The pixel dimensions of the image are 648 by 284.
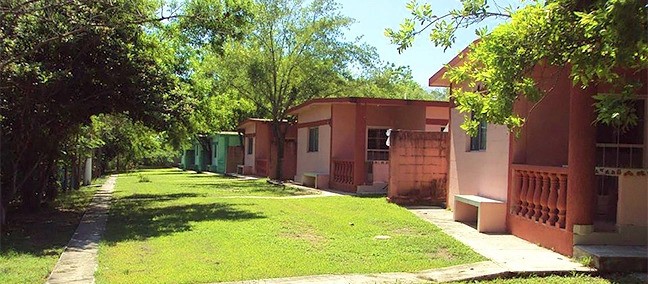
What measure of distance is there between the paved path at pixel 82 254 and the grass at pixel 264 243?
0.16 meters

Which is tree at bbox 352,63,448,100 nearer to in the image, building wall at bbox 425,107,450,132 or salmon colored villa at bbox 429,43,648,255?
building wall at bbox 425,107,450,132

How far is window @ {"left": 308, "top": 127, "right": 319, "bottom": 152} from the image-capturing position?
20781mm

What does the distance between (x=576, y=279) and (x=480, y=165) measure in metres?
4.92

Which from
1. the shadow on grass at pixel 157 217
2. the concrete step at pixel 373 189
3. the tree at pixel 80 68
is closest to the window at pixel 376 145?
the concrete step at pixel 373 189

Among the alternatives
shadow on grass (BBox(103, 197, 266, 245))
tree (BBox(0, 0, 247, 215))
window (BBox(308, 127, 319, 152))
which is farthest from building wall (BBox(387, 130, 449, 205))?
window (BBox(308, 127, 319, 152))

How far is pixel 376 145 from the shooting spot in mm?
18312

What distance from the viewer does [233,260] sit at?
22.4 feet

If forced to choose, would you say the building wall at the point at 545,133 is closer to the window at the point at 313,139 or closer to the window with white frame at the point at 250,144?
the window at the point at 313,139

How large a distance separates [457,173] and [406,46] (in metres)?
6.75

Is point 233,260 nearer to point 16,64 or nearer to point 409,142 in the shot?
point 16,64

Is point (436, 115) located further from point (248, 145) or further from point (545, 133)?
point (248, 145)

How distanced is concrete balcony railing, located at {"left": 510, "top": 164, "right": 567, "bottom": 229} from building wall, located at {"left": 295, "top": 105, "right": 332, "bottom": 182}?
34.7 ft

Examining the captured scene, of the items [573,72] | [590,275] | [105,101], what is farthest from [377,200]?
[573,72]

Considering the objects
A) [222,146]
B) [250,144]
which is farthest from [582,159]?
[222,146]
